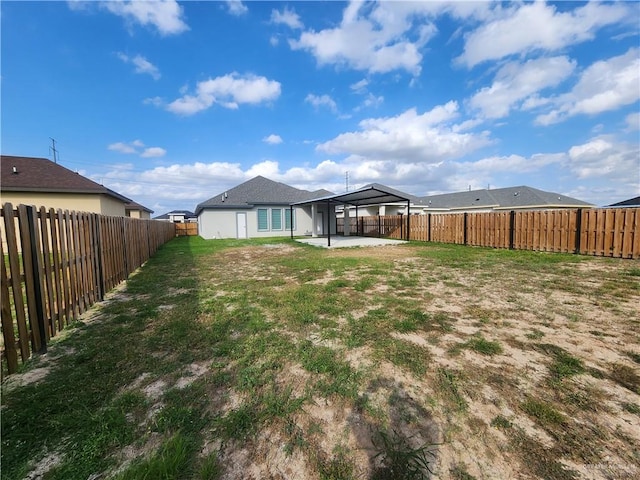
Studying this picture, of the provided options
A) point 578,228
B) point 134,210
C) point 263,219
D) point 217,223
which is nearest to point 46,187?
point 217,223

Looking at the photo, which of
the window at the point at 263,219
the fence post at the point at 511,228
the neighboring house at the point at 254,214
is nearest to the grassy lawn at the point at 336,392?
the fence post at the point at 511,228

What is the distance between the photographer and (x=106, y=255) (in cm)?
550

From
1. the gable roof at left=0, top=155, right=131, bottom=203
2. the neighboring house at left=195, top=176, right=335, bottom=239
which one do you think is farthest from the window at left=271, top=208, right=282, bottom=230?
the gable roof at left=0, top=155, right=131, bottom=203

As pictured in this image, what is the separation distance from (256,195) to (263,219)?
234 centimetres

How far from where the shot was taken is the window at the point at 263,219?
2255cm

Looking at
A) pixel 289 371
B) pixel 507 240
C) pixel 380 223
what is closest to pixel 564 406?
pixel 289 371

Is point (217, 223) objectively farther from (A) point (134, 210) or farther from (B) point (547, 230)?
(B) point (547, 230)

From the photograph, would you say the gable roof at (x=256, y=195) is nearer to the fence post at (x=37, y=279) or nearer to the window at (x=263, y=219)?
the window at (x=263, y=219)

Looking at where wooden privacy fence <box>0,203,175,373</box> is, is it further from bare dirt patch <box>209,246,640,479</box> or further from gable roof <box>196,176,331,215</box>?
gable roof <box>196,176,331,215</box>

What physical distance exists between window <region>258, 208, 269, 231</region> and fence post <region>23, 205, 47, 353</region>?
19626mm

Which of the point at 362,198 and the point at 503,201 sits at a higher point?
the point at 503,201

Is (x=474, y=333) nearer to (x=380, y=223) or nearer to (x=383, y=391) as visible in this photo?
(x=383, y=391)

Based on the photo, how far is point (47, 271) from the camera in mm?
3180

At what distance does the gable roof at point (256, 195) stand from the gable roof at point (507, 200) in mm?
14921
